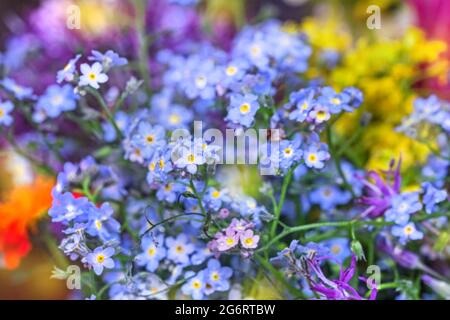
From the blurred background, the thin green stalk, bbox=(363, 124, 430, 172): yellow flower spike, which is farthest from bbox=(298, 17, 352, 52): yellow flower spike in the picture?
the thin green stalk

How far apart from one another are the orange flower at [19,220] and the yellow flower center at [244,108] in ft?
0.73

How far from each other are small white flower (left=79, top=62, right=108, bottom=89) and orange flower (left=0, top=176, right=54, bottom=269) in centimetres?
15

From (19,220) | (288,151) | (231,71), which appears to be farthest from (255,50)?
(19,220)

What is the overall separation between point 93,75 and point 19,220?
18cm

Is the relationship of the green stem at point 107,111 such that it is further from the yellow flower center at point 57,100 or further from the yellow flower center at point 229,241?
the yellow flower center at point 229,241

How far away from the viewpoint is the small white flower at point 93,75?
55 centimetres

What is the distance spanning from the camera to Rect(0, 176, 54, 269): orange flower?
0.65 meters

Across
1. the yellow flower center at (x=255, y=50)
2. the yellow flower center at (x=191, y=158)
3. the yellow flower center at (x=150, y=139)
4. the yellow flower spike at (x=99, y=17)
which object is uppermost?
the yellow flower spike at (x=99, y=17)

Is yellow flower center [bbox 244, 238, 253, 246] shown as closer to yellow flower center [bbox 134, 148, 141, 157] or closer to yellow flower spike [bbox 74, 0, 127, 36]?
yellow flower center [bbox 134, 148, 141, 157]

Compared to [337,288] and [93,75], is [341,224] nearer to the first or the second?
[337,288]

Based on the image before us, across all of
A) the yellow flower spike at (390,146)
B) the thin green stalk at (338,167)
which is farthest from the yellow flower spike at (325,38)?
the thin green stalk at (338,167)
